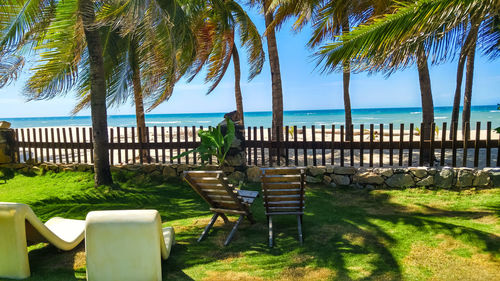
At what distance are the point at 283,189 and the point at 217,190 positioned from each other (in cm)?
92

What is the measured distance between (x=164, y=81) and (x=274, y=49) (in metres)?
4.22

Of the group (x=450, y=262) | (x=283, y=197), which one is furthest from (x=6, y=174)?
(x=450, y=262)

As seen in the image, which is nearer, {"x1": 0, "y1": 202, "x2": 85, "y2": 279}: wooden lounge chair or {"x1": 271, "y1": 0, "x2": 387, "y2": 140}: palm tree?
{"x1": 0, "y1": 202, "x2": 85, "y2": 279}: wooden lounge chair

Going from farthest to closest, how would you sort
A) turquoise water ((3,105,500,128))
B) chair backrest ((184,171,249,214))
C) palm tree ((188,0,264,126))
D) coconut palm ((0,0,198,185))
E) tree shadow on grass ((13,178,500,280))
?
1. turquoise water ((3,105,500,128))
2. palm tree ((188,0,264,126))
3. coconut palm ((0,0,198,185))
4. chair backrest ((184,171,249,214))
5. tree shadow on grass ((13,178,500,280))

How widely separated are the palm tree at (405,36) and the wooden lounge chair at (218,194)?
239 centimetres

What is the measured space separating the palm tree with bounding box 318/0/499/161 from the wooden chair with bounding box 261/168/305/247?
5.98 feet

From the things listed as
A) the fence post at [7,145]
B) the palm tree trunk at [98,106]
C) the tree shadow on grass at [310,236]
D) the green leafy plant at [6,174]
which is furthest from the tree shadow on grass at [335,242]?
the fence post at [7,145]

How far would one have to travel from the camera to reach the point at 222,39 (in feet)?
36.7

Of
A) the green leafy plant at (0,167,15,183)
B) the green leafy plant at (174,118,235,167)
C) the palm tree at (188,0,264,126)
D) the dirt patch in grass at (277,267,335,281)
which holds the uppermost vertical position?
the palm tree at (188,0,264,126)

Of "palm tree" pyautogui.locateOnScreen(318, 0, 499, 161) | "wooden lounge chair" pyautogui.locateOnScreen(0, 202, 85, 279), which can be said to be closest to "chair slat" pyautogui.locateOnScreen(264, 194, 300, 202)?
"palm tree" pyautogui.locateOnScreen(318, 0, 499, 161)

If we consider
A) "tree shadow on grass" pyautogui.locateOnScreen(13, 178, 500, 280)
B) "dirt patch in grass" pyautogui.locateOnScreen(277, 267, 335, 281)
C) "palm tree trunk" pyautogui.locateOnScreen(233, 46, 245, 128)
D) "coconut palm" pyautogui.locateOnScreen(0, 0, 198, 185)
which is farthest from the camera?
"palm tree trunk" pyautogui.locateOnScreen(233, 46, 245, 128)

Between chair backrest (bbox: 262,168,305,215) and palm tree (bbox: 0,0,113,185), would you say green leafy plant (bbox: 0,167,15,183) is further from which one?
chair backrest (bbox: 262,168,305,215)

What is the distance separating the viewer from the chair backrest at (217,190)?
4.26 metres

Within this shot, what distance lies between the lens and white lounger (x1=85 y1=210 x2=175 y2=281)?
318cm
